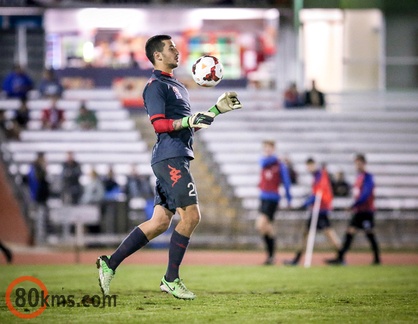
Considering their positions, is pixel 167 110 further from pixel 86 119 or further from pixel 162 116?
pixel 86 119

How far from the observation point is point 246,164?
2845 centimetres

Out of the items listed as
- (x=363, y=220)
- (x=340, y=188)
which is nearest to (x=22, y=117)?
(x=340, y=188)

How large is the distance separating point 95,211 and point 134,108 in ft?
36.3

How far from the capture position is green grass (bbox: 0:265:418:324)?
29.3ft

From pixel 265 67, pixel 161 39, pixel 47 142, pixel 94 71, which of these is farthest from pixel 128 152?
pixel 161 39

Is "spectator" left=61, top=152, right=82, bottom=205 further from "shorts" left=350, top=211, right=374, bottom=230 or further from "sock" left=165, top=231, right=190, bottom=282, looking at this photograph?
"sock" left=165, top=231, right=190, bottom=282

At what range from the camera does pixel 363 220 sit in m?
20.6

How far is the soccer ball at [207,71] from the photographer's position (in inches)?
417

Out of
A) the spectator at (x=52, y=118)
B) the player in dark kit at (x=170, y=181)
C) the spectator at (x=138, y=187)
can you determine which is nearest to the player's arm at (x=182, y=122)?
the player in dark kit at (x=170, y=181)

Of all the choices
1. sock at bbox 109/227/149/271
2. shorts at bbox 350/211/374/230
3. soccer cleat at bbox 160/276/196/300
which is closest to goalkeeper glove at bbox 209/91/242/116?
sock at bbox 109/227/149/271

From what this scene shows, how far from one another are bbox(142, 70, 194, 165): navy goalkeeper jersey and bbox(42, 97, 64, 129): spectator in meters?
18.6

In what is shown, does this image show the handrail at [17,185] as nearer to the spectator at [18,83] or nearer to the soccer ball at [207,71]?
the spectator at [18,83]

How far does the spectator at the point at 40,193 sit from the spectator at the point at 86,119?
3.65 m

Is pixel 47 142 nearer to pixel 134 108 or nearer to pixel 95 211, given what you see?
pixel 134 108
